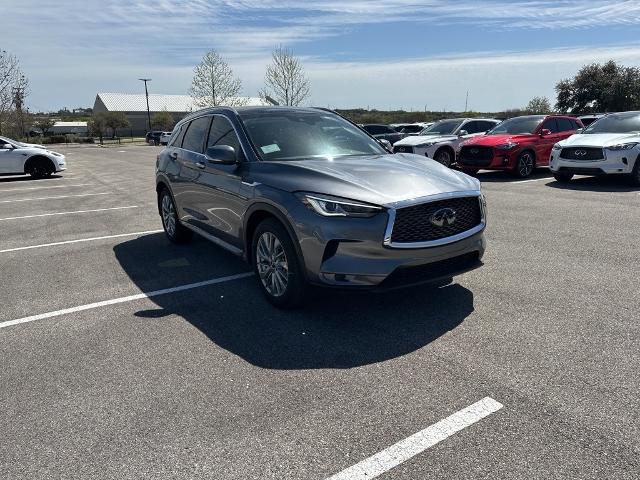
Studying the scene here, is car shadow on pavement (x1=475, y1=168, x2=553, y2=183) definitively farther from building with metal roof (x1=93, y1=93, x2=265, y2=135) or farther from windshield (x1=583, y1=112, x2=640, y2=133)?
building with metal roof (x1=93, y1=93, x2=265, y2=135)

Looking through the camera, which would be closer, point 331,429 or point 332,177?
point 331,429

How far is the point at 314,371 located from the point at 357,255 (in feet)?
3.04

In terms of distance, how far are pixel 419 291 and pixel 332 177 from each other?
1479 millimetres

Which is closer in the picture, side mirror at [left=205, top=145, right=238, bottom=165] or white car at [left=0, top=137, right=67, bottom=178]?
side mirror at [left=205, top=145, right=238, bottom=165]

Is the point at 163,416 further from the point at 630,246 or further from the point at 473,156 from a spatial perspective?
the point at 473,156

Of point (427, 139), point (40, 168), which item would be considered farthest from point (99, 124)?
point (427, 139)

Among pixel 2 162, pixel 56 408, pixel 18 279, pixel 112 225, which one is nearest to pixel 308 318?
pixel 56 408

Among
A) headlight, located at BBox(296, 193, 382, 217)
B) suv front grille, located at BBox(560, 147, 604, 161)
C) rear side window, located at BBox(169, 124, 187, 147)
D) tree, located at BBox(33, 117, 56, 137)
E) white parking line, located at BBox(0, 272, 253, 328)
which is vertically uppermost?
tree, located at BBox(33, 117, 56, 137)

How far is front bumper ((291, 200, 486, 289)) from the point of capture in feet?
12.3

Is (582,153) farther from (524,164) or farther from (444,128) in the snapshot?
(444,128)

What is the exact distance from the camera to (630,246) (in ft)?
20.1

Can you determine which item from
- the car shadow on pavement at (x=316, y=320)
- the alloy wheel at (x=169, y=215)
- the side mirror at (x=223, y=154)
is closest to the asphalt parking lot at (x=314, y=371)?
the car shadow on pavement at (x=316, y=320)

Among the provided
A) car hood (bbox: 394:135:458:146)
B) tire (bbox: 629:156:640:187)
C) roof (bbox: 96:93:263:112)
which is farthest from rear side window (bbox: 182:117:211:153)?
roof (bbox: 96:93:263:112)

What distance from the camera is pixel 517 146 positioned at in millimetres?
13203
